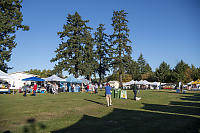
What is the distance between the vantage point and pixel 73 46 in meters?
48.3

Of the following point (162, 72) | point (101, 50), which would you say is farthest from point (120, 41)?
Answer: point (162, 72)

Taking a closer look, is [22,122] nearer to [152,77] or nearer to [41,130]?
[41,130]

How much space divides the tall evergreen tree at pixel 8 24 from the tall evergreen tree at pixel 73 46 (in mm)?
12753

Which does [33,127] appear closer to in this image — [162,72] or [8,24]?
[8,24]

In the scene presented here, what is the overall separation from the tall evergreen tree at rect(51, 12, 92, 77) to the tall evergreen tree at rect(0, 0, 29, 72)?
12.8 m

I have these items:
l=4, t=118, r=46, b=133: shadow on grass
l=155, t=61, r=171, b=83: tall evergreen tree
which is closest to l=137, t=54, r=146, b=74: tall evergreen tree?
l=155, t=61, r=171, b=83: tall evergreen tree

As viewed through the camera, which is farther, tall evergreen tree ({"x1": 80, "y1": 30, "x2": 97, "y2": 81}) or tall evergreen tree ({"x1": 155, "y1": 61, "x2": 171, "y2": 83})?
tall evergreen tree ({"x1": 155, "y1": 61, "x2": 171, "y2": 83})

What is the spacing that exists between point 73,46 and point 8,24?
1764 cm

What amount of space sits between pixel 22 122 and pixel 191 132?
679cm

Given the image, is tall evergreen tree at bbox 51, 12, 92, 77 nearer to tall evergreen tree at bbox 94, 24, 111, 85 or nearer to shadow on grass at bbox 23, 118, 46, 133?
tall evergreen tree at bbox 94, 24, 111, 85

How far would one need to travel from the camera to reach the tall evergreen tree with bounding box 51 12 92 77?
1838 inches

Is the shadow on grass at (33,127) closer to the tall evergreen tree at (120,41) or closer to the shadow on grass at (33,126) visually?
the shadow on grass at (33,126)

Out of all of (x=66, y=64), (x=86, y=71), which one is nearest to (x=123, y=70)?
(x=86, y=71)

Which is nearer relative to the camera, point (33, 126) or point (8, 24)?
point (33, 126)
